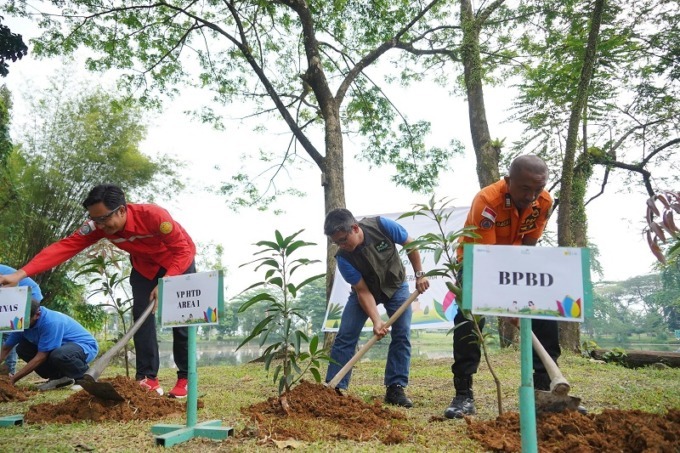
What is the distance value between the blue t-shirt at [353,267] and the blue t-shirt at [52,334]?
2493mm

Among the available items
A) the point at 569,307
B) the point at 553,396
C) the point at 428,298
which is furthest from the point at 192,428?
the point at 428,298

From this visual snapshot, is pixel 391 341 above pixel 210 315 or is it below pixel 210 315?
below

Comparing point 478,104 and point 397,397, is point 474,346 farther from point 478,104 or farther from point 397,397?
point 478,104

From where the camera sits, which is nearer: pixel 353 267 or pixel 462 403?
pixel 462 403

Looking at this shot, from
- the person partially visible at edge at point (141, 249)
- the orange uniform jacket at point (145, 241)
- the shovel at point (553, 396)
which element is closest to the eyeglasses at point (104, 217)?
the person partially visible at edge at point (141, 249)

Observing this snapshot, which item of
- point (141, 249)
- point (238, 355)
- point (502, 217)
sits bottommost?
point (238, 355)

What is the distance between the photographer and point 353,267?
310 centimetres

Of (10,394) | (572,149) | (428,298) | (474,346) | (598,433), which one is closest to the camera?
(598,433)

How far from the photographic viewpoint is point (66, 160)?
11.8 m

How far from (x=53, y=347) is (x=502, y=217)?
3600 mm

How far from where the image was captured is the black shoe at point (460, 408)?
2557 mm

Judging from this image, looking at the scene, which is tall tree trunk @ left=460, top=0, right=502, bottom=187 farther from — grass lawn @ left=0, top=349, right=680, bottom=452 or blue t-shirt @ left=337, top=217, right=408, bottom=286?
blue t-shirt @ left=337, top=217, right=408, bottom=286

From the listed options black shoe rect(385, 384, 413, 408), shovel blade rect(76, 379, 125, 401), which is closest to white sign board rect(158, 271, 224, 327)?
shovel blade rect(76, 379, 125, 401)

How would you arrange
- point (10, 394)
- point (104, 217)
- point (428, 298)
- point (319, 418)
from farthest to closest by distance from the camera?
point (428, 298) → point (10, 394) → point (104, 217) → point (319, 418)
